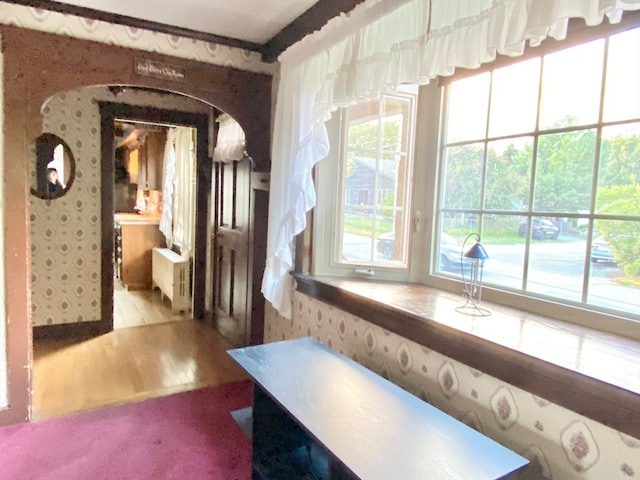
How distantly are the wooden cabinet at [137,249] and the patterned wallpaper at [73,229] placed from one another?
1.81m

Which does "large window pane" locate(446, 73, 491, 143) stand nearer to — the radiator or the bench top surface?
the bench top surface

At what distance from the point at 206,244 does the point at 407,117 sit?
274cm

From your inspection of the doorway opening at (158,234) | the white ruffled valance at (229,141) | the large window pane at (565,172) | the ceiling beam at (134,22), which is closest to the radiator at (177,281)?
the doorway opening at (158,234)

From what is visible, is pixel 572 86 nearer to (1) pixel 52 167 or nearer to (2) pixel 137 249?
(1) pixel 52 167

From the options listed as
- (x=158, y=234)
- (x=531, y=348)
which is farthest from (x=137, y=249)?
(x=531, y=348)

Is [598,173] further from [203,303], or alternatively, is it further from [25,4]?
[203,303]

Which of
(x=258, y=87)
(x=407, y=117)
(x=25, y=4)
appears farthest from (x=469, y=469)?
(x=25, y=4)

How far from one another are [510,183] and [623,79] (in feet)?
1.76

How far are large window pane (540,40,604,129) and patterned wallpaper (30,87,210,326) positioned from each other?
11.8ft

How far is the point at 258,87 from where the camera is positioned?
2938 mm

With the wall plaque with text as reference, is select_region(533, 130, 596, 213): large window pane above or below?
below

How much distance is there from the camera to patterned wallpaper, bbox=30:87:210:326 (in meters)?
3.74


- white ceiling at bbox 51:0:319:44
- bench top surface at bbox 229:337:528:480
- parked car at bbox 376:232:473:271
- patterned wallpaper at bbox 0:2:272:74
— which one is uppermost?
white ceiling at bbox 51:0:319:44

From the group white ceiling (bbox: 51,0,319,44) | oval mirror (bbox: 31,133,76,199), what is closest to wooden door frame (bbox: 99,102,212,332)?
oval mirror (bbox: 31,133,76,199)
